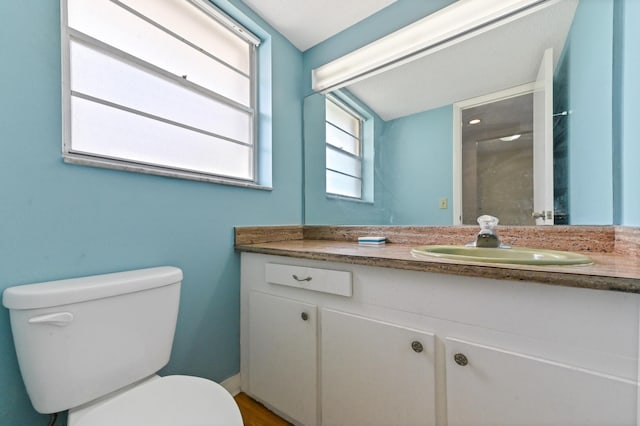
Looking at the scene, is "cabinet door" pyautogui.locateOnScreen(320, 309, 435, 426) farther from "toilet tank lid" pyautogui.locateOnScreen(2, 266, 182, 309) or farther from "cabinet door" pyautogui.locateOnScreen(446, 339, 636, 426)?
"toilet tank lid" pyautogui.locateOnScreen(2, 266, 182, 309)

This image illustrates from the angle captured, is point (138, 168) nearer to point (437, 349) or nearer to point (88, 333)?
point (88, 333)

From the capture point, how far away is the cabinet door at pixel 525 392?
566mm

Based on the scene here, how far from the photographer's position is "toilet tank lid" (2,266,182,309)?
695mm

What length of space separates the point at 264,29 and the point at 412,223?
146 centimetres

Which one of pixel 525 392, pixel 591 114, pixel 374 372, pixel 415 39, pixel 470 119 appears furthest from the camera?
pixel 415 39

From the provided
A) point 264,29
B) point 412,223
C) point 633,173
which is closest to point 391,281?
point 412,223

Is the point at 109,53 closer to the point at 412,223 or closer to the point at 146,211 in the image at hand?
the point at 146,211

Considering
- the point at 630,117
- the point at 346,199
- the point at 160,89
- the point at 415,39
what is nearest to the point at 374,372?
the point at 346,199

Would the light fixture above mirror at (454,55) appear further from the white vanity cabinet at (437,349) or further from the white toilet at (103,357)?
the white toilet at (103,357)

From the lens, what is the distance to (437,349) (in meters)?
0.78

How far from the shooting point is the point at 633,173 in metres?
0.83

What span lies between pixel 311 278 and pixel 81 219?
2.76 ft

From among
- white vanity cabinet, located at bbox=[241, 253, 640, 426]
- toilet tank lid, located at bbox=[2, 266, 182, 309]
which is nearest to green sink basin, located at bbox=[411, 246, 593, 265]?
white vanity cabinet, located at bbox=[241, 253, 640, 426]

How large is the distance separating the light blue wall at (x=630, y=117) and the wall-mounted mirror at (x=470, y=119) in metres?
0.06
